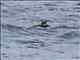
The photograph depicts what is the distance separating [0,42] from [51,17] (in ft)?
16.1

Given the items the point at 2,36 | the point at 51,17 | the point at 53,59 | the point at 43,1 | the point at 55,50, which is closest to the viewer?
the point at 53,59

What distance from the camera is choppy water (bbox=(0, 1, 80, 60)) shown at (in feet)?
52.5

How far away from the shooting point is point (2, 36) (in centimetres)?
1789

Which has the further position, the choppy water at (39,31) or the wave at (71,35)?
the wave at (71,35)

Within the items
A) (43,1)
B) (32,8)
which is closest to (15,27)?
(32,8)

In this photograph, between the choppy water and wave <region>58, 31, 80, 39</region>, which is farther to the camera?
wave <region>58, 31, 80, 39</region>

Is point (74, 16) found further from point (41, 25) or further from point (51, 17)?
point (41, 25)

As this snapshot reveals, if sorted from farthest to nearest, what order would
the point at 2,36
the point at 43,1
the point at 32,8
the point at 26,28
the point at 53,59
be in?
1. the point at 43,1
2. the point at 32,8
3. the point at 26,28
4. the point at 2,36
5. the point at 53,59

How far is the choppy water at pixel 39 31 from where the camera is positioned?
1600cm

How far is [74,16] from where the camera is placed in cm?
2178

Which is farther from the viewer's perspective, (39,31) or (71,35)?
(39,31)

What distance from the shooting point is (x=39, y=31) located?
18.9m

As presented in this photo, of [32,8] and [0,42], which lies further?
[32,8]

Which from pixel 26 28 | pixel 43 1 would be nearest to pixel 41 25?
pixel 26 28
